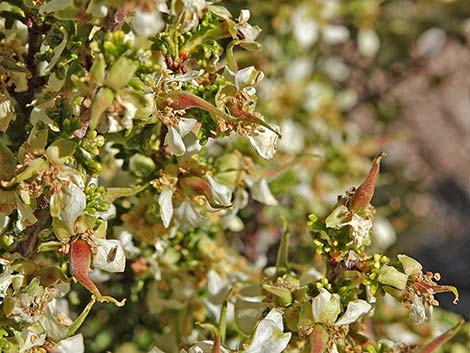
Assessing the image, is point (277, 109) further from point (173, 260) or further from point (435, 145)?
point (435, 145)

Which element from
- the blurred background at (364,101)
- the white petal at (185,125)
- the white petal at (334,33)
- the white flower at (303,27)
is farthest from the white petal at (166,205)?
the white petal at (334,33)

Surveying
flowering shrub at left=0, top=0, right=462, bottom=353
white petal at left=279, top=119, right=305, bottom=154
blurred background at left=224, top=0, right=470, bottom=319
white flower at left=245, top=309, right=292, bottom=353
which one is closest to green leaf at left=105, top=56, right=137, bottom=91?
flowering shrub at left=0, top=0, right=462, bottom=353

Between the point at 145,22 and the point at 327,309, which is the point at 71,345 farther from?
the point at 145,22

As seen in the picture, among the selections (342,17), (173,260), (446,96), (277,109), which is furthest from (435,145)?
(173,260)

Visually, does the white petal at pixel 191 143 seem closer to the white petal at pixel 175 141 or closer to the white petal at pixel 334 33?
the white petal at pixel 175 141

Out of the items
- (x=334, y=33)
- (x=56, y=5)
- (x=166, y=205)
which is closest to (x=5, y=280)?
(x=166, y=205)

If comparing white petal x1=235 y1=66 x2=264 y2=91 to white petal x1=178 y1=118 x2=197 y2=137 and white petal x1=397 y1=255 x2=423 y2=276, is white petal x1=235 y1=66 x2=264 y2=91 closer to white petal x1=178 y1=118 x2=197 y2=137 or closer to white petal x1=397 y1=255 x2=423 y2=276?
white petal x1=178 y1=118 x2=197 y2=137
